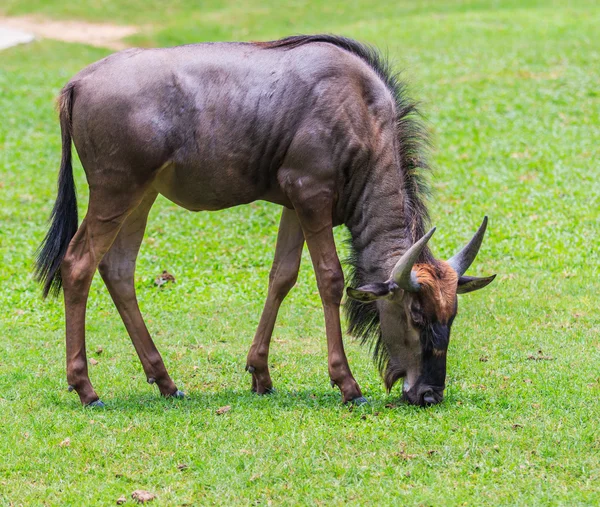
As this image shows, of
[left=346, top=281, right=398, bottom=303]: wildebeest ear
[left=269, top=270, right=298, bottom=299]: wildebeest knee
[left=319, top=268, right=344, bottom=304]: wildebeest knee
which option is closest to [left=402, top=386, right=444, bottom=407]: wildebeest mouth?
[left=346, top=281, right=398, bottom=303]: wildebeest ear

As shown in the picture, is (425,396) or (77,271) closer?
(425,396)

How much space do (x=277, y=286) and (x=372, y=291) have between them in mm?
1231

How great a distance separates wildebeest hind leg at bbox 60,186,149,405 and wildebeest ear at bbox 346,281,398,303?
1923 mm

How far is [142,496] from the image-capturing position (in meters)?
5.61

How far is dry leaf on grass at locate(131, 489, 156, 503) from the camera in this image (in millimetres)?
5586

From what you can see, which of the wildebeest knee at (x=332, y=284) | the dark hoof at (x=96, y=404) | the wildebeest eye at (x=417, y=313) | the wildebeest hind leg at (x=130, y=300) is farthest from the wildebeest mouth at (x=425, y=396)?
the dark hoof at (x=96, y=404)

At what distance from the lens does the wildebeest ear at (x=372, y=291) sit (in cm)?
699

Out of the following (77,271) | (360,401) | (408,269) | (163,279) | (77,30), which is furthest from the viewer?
(77,30)

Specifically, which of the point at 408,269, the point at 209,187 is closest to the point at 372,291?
the point at 408,269

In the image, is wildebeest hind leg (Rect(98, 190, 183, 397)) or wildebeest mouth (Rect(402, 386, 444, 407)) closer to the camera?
wildebeest mouth (Rect(402, 386, 444, 407))

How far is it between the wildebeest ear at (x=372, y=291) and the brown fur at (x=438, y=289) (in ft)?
0.77

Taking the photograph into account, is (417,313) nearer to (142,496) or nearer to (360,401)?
(360,401)

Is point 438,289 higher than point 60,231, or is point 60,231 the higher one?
point 438,289

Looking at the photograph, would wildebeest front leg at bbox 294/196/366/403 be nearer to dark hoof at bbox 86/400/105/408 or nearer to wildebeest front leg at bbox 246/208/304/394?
wildebeest front leg at bbox 246/208/304/394
